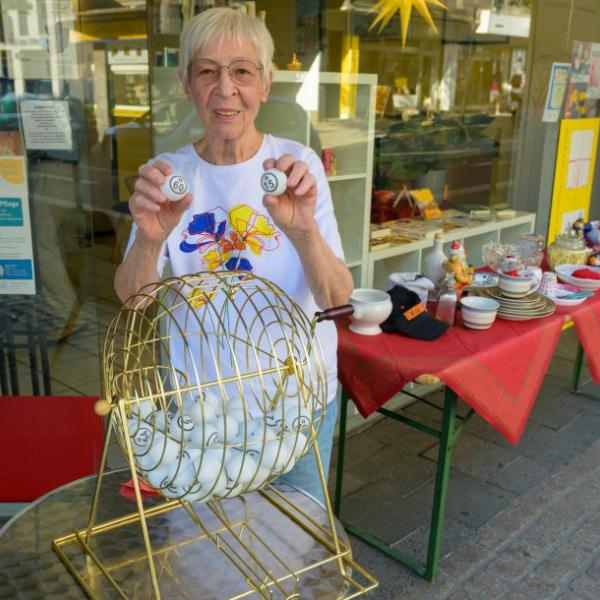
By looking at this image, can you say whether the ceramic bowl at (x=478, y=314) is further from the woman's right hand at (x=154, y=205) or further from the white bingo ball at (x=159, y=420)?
the white bingo ball at (x=159, y=420)

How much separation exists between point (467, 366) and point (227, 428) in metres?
1.25

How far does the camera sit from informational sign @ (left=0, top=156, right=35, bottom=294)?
8.86ft

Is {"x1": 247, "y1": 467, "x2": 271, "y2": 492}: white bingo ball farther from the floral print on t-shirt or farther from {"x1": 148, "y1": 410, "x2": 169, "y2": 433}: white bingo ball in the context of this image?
the floral print on t-shirt

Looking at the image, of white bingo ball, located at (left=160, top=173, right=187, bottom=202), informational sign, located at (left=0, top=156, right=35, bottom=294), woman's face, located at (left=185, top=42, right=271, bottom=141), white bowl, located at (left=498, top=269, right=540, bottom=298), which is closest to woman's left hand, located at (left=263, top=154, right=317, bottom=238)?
white bingo ball, located at (left=160, top=173, right=187, bottom=202)

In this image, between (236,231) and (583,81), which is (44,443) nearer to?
(236,231)

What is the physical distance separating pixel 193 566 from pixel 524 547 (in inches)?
70.7

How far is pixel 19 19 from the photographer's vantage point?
108 inches

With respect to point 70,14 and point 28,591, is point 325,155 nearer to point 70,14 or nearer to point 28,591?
point 70,14

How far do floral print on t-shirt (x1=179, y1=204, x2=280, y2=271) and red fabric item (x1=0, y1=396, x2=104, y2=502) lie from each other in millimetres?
639

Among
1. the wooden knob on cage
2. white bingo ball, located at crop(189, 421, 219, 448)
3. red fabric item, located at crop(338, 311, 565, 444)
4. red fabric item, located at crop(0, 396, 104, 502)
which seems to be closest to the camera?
the wooden knob on cage

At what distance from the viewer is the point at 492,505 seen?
278 cm

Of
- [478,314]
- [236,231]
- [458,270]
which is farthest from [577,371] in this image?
[236,231]

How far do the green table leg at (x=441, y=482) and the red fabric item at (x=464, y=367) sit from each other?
0.09m

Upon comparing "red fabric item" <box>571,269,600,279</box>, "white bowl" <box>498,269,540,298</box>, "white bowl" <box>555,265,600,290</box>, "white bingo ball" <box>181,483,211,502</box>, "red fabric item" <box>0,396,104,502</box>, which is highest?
"white bingo ball" <box>181,483,211,502</box>
